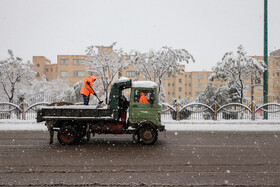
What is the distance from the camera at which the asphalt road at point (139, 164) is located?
4617mm

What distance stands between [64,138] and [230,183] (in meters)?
5.85

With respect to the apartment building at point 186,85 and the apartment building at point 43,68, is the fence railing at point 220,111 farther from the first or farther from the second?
the apartment building at point 43,68

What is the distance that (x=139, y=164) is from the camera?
5789 millimetres

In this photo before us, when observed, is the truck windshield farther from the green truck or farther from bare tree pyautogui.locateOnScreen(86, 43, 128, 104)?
bare tree pyautogui.locateOnScreen(86, 43, 128, 104)

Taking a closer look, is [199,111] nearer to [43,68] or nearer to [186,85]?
A: [186,85]

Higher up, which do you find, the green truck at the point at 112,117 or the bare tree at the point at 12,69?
the bare tree at the point at 12,69

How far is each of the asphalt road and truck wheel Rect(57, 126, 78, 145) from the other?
26 centimetres

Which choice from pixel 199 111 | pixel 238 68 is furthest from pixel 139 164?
pixel 238 68

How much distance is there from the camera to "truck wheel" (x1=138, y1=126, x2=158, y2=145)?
8.30 m

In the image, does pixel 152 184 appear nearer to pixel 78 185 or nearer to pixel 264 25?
pixel 78 185

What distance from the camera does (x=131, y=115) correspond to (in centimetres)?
838

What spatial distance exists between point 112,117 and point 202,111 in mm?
10325

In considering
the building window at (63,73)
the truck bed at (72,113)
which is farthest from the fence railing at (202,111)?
the building window at (63,73)

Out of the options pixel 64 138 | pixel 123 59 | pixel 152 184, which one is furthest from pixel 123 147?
pixel 123 59
